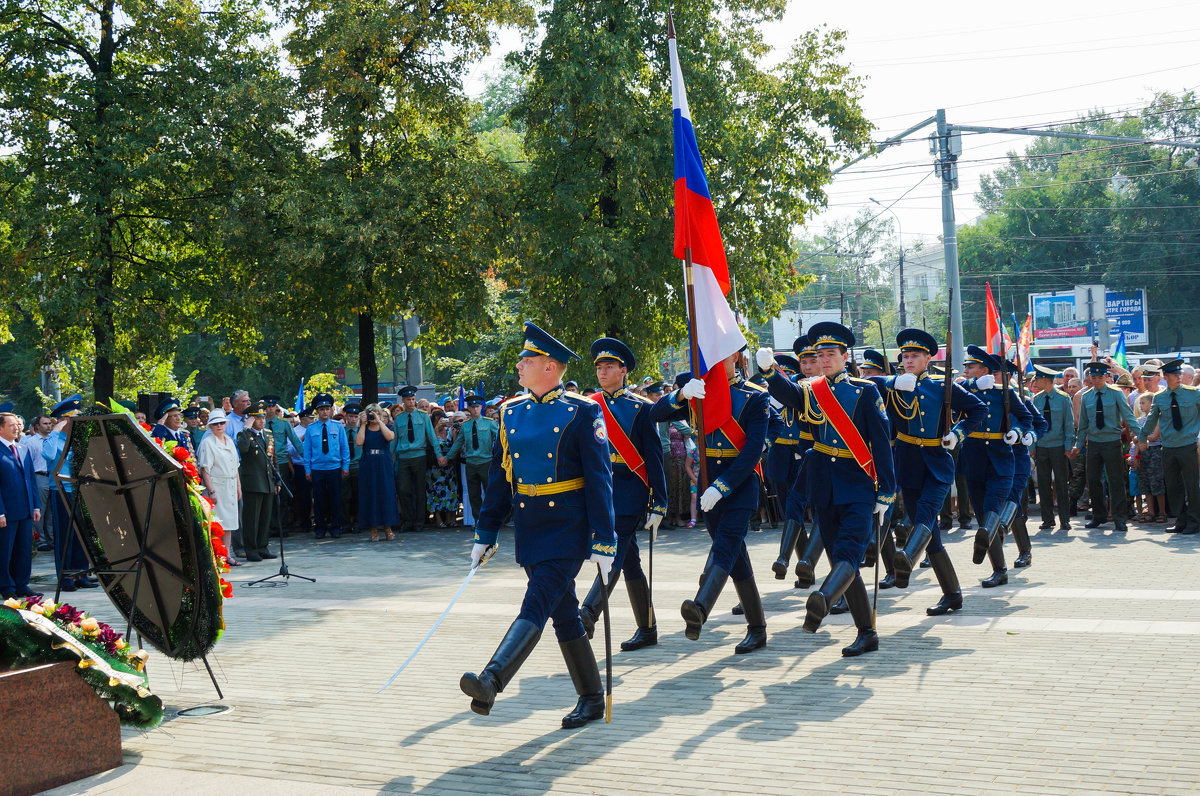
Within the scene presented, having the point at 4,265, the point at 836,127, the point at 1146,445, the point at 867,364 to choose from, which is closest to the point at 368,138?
the point at 4,265

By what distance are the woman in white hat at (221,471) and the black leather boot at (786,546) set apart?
6721mm

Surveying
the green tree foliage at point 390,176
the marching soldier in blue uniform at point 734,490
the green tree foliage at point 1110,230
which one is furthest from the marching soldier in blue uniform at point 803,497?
the green tree foliage at point 1110,230

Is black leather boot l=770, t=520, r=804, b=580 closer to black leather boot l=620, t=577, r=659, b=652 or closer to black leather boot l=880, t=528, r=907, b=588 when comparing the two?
black leather boot l=880, t=528, r=907, b=588

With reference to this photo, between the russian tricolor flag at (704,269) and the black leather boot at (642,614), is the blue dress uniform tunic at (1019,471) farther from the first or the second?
the black leather boot at (642,614)

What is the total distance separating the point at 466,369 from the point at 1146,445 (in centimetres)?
2346

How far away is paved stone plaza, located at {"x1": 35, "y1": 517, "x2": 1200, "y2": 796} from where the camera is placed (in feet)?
16.7

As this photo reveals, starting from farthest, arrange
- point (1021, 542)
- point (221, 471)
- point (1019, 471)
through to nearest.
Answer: point (221, 471) → point (1021, 542) → point (1019, 471)

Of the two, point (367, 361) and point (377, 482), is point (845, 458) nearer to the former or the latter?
point (377, 482)

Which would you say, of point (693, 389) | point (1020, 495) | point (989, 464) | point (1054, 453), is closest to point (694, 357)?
point (693, 389)

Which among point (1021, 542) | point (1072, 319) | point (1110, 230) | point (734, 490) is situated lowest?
point (1021, 542)

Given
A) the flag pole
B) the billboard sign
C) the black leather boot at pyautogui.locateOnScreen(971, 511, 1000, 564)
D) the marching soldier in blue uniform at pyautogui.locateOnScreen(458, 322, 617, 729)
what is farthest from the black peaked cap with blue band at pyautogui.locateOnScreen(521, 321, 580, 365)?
the billboard sign

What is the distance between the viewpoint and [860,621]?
7.51m

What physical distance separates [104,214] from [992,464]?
16076 millimetres

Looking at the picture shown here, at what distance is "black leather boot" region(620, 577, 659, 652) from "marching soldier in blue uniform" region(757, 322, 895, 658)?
4.05 ft
